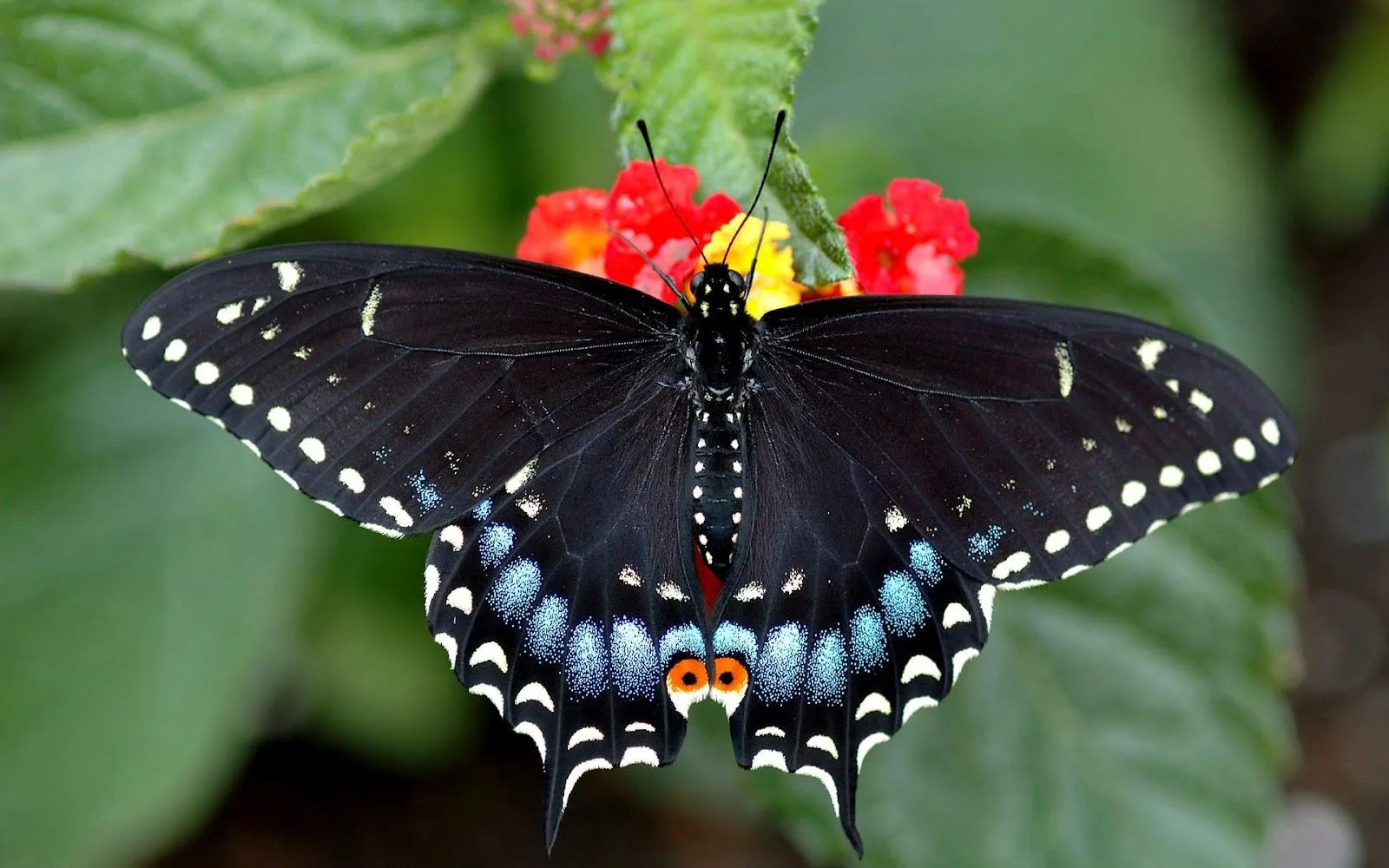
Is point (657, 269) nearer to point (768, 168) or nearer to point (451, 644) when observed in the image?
point (768, 168)

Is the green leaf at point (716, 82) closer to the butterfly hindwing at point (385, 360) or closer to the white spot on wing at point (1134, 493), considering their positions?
the butterfly hindwing at point (385, 360)

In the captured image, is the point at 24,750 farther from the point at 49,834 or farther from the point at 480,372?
the point at 480,372

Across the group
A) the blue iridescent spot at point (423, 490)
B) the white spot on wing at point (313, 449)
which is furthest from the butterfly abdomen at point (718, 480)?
the white spot on wing at point (313, 449)

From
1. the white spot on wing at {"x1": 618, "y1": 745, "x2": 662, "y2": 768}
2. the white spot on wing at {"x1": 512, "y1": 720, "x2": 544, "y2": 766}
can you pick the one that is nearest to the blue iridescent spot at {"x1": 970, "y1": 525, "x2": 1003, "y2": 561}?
Answer: the white spot on wing at {"x1": 618, "y1": 745, "x2": 662, "y2": 768}

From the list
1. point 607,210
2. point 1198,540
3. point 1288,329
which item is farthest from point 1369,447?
point 607,210

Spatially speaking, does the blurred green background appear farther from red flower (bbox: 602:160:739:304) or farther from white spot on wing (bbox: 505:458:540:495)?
white spot on wing (bbox: 505:458:540:495)

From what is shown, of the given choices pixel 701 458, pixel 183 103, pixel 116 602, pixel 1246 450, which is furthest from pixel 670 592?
pixel 116 602
